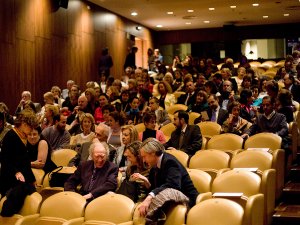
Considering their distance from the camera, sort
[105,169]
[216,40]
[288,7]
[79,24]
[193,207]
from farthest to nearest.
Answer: [216,40], [288,7], [79,24], [105,169], [193,207]

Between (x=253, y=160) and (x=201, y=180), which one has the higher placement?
(x=253, y=160)

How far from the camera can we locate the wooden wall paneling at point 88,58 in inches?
583

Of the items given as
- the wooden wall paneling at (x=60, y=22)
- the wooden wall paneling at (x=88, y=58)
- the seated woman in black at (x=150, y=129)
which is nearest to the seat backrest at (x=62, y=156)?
the seated woman in black at (x=150, y=129)

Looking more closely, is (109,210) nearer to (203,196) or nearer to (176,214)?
(176,214)

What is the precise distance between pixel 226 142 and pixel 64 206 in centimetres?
260

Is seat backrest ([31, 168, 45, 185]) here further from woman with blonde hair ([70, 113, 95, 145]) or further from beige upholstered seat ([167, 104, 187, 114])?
beige upholstered seat ([167, 104, 187, 114])

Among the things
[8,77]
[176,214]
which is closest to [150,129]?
[176,214]

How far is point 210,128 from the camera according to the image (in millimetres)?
7984

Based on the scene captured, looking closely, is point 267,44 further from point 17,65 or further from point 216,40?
point 17,65

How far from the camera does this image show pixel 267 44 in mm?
22578

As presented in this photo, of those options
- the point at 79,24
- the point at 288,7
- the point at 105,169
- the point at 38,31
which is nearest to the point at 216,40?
the point at 288,7

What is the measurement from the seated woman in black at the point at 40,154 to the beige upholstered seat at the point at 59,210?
42.7 inches

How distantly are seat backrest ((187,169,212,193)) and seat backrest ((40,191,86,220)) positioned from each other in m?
1.04

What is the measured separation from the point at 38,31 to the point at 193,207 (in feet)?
27.5
